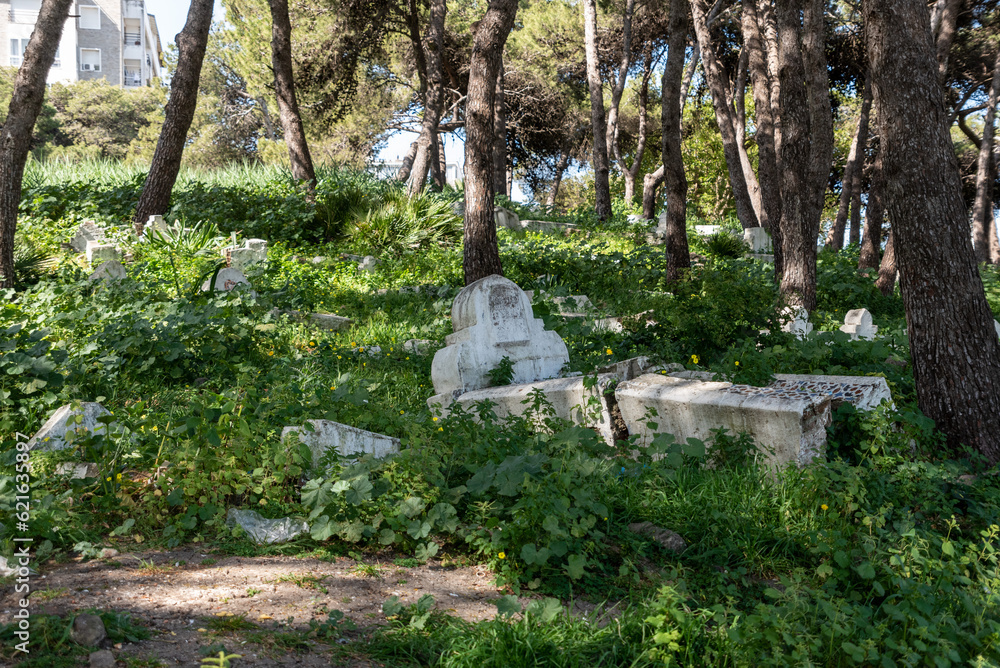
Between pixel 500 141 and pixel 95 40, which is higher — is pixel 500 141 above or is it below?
below

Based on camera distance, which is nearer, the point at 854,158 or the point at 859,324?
the point at 859,324

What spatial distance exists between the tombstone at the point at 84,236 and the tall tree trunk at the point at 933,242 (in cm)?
878

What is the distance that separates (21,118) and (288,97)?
5.69 m

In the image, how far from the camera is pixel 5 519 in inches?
126

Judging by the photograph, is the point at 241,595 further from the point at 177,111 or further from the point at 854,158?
the point at 854,158

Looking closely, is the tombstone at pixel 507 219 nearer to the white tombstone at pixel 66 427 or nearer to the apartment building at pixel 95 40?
the white tombstone at pixel 66 427

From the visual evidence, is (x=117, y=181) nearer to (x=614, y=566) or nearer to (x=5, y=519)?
(x=5, y=519)

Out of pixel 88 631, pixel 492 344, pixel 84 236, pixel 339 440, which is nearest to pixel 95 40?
pixel 84 236

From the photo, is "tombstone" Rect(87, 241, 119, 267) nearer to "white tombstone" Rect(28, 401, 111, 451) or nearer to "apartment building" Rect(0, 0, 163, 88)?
"white tombstone" Rect(28, 401, 111, 451)

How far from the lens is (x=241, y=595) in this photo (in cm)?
289

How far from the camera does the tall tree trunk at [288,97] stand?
11953mm

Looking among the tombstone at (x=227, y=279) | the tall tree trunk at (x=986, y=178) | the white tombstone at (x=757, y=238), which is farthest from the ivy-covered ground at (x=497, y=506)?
the tall tree trunk at (x=986, y=178)

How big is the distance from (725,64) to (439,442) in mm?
19356

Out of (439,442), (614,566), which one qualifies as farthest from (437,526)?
(614,566)
